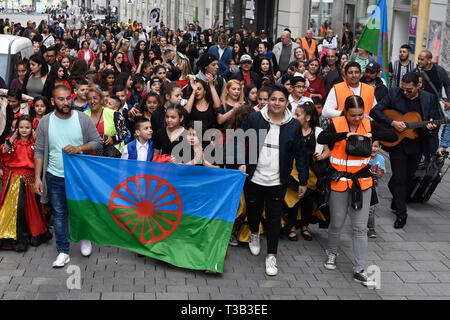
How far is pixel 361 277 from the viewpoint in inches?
277

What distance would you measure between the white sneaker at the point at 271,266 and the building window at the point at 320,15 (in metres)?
17.3

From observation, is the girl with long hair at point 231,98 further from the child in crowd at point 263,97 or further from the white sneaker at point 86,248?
the white sneaker at point 86,248

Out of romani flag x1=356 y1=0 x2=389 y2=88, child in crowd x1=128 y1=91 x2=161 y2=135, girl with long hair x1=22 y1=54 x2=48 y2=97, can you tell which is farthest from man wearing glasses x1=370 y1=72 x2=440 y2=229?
girl with long hair x1=22 y1=54 x2=48 y2=97

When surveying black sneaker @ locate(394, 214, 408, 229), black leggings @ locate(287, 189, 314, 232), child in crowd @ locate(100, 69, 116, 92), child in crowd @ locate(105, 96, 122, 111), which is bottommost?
black sneaker @ locate(394, 214, 408, 229)

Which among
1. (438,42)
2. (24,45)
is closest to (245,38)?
(438,42)

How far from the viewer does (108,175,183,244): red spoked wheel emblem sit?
23.6ft

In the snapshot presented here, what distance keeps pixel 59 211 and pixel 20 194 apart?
2.23 feet

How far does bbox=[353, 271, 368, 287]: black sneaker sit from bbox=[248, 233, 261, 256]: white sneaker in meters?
1.14

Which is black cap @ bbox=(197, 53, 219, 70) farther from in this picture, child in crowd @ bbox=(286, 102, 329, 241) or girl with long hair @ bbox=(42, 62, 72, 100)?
child in crowd @ bbox=(286, 102, 329, 241)

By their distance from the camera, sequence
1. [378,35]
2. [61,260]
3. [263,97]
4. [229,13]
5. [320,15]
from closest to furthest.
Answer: [61,260] < [263,97] < [378,35] < [320,15] < [229,13]

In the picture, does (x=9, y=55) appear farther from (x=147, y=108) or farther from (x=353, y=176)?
(x=353, y=176)

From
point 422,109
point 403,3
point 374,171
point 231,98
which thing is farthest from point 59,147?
point 403,3

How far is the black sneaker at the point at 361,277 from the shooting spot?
7000 mm

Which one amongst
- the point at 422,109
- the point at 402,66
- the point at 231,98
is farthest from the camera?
the point at 402,66
